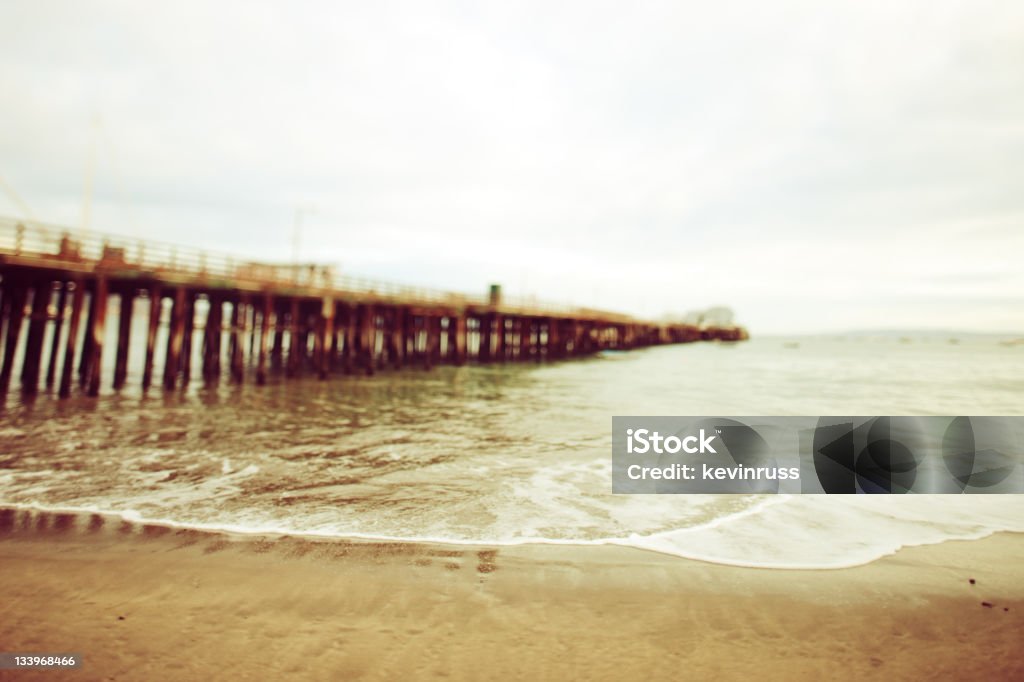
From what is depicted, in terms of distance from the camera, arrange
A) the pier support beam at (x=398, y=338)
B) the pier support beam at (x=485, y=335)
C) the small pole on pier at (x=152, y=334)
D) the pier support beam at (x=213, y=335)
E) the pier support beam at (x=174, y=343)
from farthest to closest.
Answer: the pier support beam at (x=485, y=335) < the pier support beam at (x=398, y=338) < the pier support beam at (x=213, y=335) < the pier support beam at (x=174, y=343) < the small pole on pier at (x=152, y=334)

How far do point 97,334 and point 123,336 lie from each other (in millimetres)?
2933

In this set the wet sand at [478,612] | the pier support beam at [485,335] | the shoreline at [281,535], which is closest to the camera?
the wet sand at [478,612]

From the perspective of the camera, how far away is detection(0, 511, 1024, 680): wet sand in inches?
136

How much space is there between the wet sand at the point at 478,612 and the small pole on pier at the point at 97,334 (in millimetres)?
12253

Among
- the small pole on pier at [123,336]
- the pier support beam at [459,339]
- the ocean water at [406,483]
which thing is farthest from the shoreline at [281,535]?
the pier support beam at [459,339]

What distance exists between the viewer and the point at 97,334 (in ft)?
51.6

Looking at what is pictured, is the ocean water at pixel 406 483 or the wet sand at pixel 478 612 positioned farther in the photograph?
the ocean water at pixel 406 483

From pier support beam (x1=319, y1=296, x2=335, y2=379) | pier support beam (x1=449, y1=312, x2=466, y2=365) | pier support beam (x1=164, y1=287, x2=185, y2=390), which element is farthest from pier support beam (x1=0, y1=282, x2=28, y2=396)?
pier support beam (x1=449, y1=312, x2=466, y2=365)

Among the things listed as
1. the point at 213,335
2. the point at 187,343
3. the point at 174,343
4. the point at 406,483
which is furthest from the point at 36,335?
the point at 406,483

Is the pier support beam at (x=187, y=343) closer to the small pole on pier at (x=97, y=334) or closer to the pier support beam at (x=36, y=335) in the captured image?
the small pole on pier at (x=97, y=334)

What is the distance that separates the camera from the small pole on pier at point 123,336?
17594mm

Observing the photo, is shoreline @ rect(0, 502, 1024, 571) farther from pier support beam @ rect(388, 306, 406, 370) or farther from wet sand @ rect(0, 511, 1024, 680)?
pier support beam @ rect(388, 306, 406, 370)

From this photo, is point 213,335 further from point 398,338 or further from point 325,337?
point 398,338

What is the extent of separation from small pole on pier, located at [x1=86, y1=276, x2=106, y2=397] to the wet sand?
12253 millimetres
